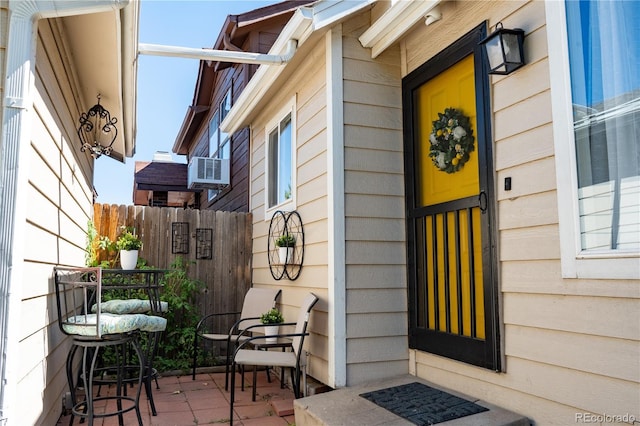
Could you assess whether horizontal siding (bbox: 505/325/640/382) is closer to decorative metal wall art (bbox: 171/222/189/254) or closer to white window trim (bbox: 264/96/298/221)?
white window trim (bbox: 264/96/298/221)

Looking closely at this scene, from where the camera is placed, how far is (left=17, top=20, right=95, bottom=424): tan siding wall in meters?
2.21

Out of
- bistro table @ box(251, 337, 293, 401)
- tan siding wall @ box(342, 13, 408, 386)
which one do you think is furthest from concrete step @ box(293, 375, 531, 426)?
bistro table @ box(251, 337, 293, 401)

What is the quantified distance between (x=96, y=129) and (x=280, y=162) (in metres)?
1.78

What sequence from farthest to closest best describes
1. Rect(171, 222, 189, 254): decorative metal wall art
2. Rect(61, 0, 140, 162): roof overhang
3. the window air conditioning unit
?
1. the window air conditioning unit
2. Rect(171, 222, 189, 254): decorative metal wall art
3. Rect(61, 0, 140, 162): roof overhang

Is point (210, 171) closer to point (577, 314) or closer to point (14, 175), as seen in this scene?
point (14, 175)

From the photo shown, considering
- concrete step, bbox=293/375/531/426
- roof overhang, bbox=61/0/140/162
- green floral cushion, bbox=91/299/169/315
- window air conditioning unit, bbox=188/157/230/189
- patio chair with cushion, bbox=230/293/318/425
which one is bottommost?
concrete step, bbox=293/375/531/426

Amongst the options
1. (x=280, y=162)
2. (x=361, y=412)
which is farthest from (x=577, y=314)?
(x=280, y=162)

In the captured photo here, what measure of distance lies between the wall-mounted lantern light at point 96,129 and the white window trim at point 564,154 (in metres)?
3.11

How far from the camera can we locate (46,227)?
258 centimetres

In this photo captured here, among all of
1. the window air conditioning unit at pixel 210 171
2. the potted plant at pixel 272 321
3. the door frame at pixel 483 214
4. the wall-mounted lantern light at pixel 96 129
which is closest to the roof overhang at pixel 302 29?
the door frame at pixel 483 214

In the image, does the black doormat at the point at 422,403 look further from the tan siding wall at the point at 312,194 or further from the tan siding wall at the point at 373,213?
the tan siding wall at the point at 312,194

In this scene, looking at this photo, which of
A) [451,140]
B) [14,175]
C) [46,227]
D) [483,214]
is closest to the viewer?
[14,175]

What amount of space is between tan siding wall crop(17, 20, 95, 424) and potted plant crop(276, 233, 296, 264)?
1.66 meters

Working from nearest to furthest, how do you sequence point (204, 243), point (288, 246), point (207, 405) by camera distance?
point (207, 405)
point (288, 246)
point (204, 243)
